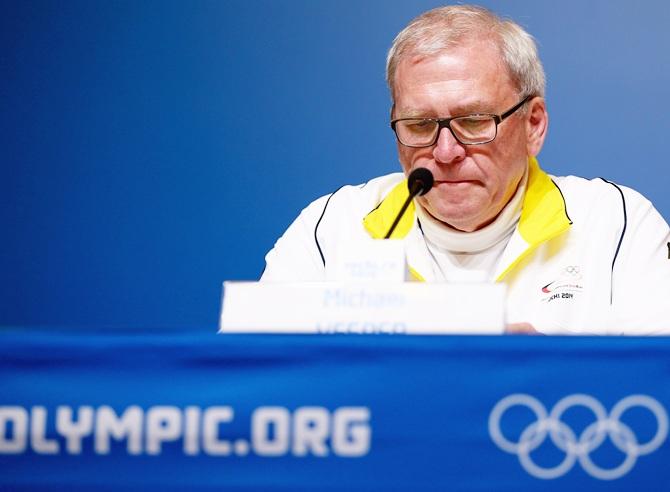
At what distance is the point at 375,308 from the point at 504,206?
0.77 metres

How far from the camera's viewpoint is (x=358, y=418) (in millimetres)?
840

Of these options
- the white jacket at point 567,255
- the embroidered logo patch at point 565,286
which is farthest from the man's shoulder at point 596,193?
the embroidered logo patch at point 565,286

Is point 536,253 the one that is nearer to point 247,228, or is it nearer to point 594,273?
point 594,273

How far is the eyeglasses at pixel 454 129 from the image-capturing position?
1.58 meters

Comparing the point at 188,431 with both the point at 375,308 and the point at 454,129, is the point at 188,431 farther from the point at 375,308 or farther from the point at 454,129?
the point at 454,129

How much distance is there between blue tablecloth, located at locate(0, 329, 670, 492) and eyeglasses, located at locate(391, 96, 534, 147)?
0.78m

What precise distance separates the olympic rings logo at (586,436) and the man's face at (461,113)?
786mm

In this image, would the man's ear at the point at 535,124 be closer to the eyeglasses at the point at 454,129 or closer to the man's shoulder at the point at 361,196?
the eyeglasses at the point at 454,129

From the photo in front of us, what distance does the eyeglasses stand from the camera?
158cm

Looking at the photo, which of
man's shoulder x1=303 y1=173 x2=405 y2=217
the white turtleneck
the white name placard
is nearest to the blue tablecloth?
the white name placard

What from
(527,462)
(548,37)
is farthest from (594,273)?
(548,37)

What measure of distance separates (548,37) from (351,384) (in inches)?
70.1

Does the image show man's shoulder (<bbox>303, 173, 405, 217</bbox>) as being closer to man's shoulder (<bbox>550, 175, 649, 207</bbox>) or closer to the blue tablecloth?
man's shoulder (<bbox>550, 175, 649, 207</bbox>)

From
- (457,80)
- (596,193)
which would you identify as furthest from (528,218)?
(457,80)
